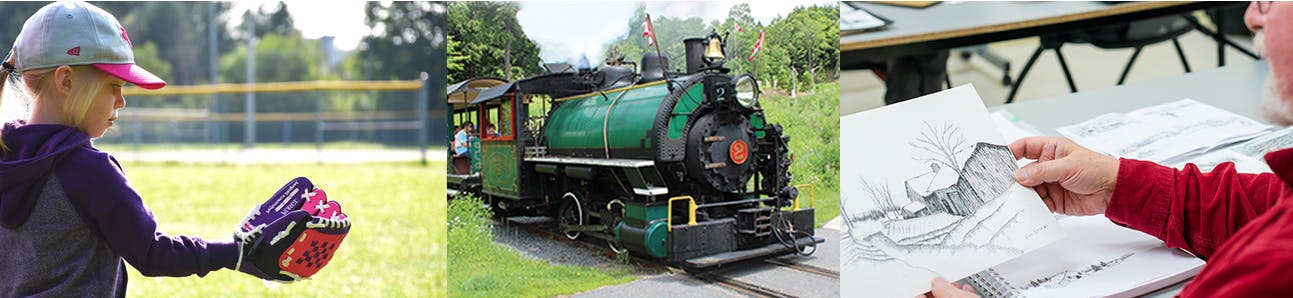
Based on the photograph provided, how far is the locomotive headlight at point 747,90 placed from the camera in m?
1.97

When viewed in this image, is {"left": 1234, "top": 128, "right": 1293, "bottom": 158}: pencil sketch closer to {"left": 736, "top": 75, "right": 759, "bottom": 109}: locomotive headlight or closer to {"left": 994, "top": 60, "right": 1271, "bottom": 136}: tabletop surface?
{"left": 994, "top": 60, "right": 1271, "bottom": 136}: tabletop surface

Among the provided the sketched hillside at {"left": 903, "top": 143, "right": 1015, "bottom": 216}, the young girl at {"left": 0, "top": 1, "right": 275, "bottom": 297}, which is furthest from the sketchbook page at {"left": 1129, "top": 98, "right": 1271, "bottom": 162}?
the young girl at {"left": 0, "top": 1, "right": 275, "bottom": 297}

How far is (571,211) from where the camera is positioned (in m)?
1.97

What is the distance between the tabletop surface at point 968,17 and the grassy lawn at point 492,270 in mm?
1756

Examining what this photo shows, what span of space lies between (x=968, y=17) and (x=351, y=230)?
302cm

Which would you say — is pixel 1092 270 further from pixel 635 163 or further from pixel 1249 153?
pixel 1249 153

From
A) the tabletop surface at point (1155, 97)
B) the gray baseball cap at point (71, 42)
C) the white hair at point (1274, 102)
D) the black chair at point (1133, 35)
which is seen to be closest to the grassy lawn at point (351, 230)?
the gray baseball cap at point (71, 42)

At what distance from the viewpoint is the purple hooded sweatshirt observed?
1.37 meters

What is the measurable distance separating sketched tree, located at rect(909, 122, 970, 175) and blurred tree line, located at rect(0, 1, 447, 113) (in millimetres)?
1146

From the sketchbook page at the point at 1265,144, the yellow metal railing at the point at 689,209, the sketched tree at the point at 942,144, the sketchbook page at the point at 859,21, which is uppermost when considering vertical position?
the sketchbook page at the point at 859,21

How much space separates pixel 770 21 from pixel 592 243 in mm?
726

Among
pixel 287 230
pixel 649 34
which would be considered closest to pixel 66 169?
pixel 287 230

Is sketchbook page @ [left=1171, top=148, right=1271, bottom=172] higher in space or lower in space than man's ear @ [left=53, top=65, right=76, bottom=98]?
lower

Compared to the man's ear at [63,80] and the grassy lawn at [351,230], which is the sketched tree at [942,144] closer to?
the grassy lawn at [351,230]
